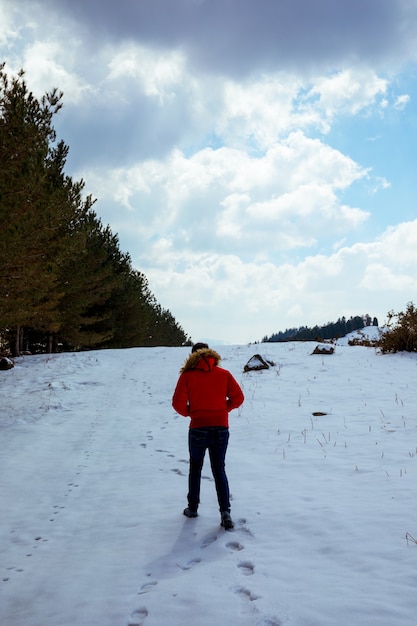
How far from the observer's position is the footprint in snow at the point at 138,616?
324 centimetres

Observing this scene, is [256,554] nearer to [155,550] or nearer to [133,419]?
[155,550]

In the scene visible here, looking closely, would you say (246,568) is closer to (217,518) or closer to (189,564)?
(189,564)

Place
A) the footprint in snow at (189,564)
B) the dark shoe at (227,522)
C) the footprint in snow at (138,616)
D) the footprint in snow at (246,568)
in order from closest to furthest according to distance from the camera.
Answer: the footprint in snow at (138,616) → the footprint in snow at (246,568) → the footprint in snow at (189,564) → the dark shoe at (227,522)

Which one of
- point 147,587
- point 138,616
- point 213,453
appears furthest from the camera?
point 213,453

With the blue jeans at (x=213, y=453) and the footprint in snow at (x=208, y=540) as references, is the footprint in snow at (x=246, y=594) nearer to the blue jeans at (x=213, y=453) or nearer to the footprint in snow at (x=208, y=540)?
the footprint in snow at (x=208, y=540)

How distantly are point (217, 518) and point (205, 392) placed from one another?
61.4 inches

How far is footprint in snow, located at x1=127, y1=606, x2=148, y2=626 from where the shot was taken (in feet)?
10.6

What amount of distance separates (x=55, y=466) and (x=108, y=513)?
8.33ft

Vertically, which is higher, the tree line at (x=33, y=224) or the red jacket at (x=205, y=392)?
the tree line at (x=33, y=224)

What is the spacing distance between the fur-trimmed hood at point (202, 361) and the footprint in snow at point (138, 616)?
2.52 meters

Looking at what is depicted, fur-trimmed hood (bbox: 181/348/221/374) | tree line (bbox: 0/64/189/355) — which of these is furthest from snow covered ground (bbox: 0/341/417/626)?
tree line (bbox: 0/64/189/355)

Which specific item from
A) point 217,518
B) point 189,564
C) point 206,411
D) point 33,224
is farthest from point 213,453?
point 33,224

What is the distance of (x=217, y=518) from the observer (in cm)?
521

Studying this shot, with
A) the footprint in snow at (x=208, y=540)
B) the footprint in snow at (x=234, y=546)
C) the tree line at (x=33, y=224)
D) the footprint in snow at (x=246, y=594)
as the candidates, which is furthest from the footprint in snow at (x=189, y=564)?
the tree line at (x=33, y=224)
